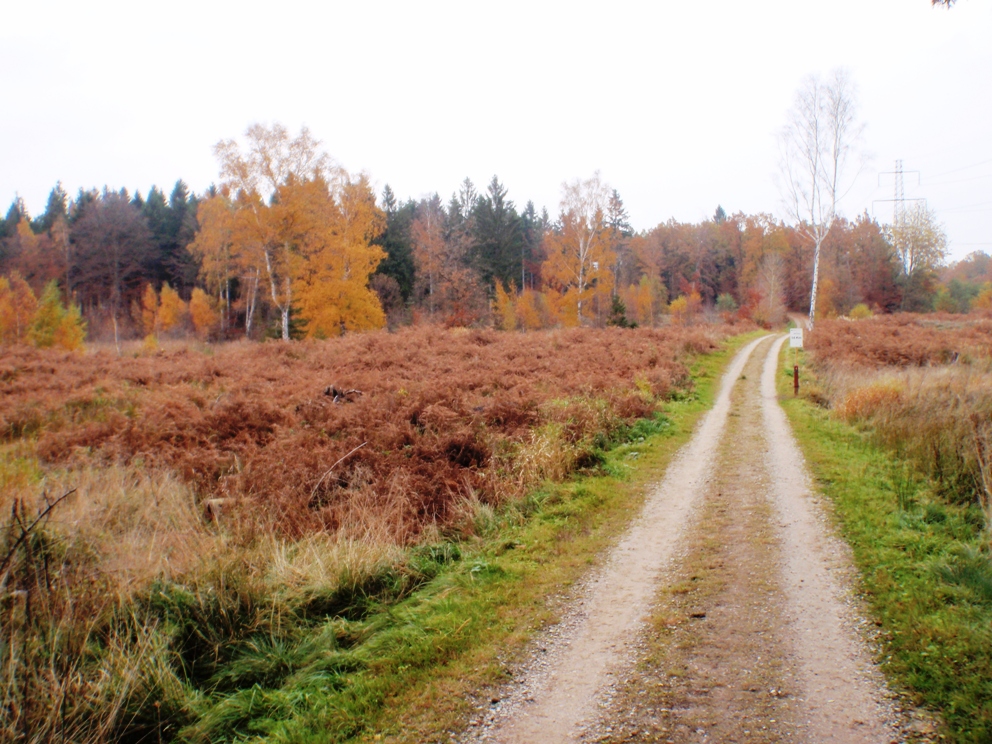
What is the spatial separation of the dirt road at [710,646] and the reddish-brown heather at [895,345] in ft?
55.4

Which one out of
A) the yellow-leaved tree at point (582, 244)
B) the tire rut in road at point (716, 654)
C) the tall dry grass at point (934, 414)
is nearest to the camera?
the tire rut in road at point (716, 654)

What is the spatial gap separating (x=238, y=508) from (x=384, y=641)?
12.9 ft

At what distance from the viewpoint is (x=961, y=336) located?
1131 inches

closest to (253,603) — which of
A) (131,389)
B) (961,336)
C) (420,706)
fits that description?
(420,706)

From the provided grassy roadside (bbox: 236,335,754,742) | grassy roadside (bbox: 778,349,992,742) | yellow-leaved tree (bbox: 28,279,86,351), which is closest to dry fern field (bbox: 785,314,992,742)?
grassy roadside (bbox: 778,349,992,742)

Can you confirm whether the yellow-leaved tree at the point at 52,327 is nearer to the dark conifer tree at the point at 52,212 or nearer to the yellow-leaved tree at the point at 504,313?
the yellow-leaved tree at the point at 504,313

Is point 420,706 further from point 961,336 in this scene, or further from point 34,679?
point 961,336

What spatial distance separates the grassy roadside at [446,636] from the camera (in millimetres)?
3949

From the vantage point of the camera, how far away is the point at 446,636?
4.93 m

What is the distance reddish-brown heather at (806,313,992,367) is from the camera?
23125 millimetres

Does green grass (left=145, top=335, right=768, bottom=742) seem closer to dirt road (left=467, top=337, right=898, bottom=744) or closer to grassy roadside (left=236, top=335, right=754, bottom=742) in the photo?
grassy roadside (left=236, top=335, right=754, bottom=742)

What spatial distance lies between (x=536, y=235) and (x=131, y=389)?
7502 cm

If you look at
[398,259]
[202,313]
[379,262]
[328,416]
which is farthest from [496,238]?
[328,416]

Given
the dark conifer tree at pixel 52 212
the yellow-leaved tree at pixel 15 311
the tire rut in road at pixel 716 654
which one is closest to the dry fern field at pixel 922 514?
the tire rut in road at pixel 716 654
